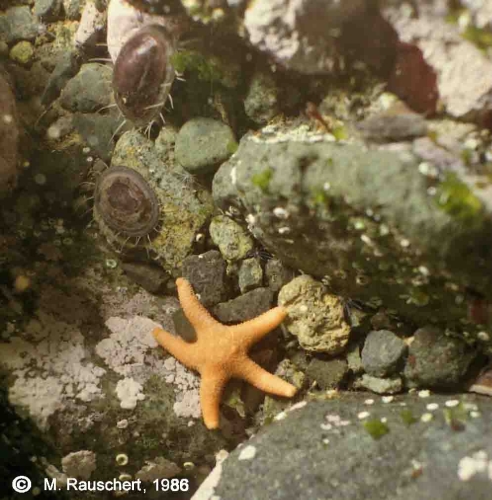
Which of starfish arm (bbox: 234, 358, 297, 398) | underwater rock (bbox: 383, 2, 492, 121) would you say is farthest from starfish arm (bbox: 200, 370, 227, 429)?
underwater rock (bbox: 383, 2, 492, 121)

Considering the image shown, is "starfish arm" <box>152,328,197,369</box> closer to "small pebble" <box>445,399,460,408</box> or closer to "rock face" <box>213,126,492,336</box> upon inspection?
"rock face" <box>213,126,492,336</box>

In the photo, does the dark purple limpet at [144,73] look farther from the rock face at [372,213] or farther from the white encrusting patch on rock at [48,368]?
the white encrusting patch on rock at [48,368]

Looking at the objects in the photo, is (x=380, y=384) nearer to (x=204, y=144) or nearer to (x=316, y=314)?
(x=316, y=314)

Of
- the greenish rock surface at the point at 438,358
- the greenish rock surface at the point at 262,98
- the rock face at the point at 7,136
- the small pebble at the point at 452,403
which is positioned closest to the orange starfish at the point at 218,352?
Answer: the greenish rock surface at the point at 438,358

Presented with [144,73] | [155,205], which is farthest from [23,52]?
[155,205]

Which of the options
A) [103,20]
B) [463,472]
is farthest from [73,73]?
[463,472]

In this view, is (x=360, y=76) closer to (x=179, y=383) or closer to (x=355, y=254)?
(x=355, y=254)
